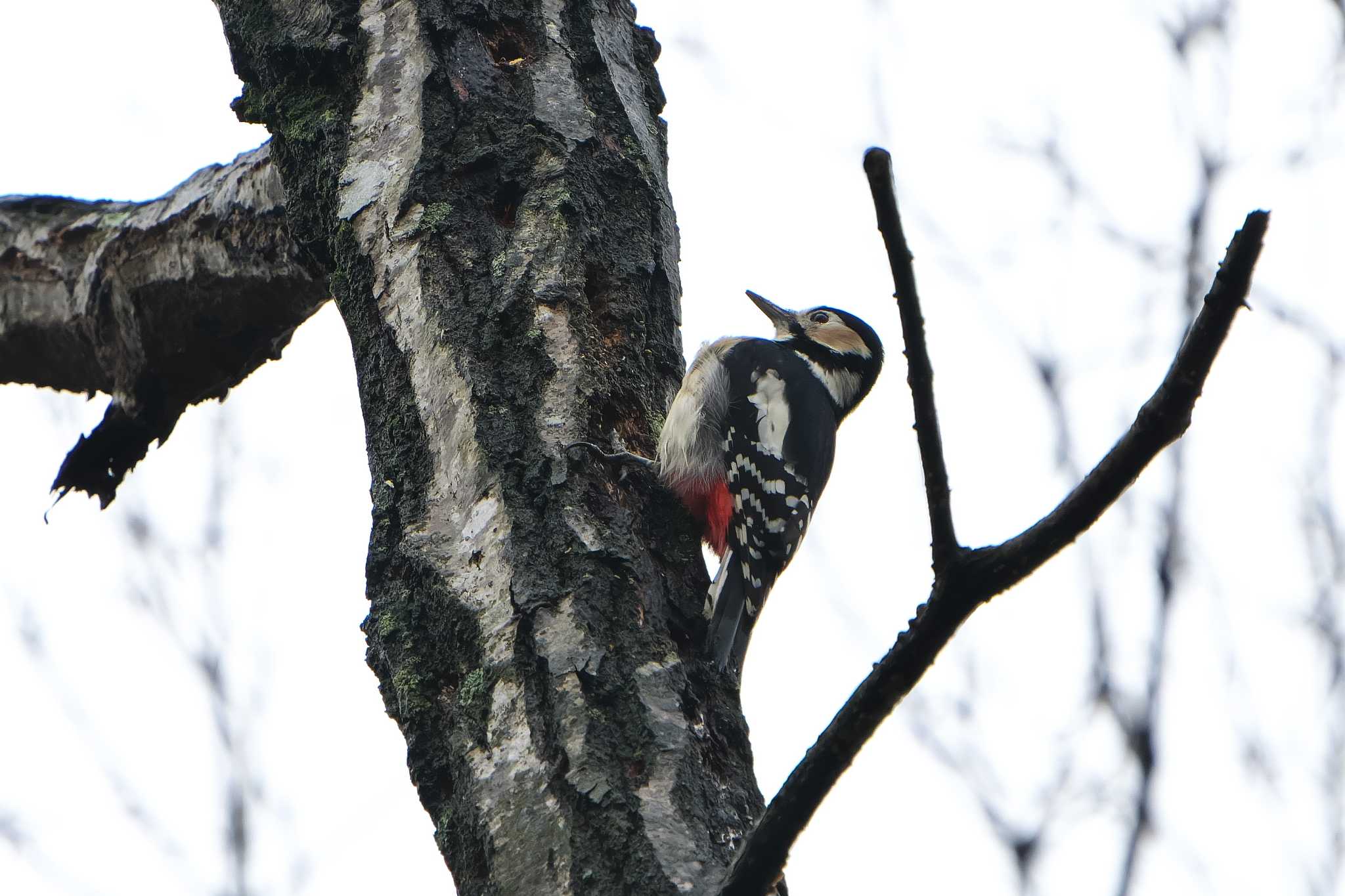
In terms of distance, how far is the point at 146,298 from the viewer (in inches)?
134

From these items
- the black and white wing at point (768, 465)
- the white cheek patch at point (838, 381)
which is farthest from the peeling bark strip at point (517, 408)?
the white cheek patch at point (838, 381)

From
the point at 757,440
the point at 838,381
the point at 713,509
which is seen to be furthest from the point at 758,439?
the point at 838,381

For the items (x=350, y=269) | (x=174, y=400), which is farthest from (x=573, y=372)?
(x=174, y=400)

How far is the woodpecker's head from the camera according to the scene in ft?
14.3

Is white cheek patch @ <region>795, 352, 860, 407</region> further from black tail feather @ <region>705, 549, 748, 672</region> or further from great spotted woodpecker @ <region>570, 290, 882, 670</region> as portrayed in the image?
black tail feather @ <region>705, 549, 748, 672</region>

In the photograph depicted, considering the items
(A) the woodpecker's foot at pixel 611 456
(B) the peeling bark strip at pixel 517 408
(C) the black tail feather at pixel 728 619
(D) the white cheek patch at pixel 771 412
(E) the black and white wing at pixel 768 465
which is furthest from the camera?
(D) the white cheek patch at pixel 771 412

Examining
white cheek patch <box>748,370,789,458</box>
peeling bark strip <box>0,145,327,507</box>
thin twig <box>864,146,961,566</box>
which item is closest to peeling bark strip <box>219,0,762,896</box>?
thin twig <box>864,146,961,566</box>

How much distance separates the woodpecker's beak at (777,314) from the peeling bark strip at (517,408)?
1.72 m

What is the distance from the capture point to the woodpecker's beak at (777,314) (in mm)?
4547

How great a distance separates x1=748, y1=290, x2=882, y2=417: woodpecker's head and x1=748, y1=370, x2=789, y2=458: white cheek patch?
2.14ft

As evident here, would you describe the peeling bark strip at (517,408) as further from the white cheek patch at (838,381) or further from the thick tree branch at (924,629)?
the white cheek patch at (838,381)

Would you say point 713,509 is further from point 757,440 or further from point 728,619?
point 757,440

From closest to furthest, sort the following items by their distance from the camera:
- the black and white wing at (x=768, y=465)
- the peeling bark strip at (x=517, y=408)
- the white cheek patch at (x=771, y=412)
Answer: the peeling bark strip at (x=517, y=408) → the black and white wing at (x=768, y=465) → the white cheek patch at (x=771, y=412)

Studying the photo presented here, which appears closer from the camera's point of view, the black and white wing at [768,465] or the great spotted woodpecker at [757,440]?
the great spotted woodpecker at [757,440]
